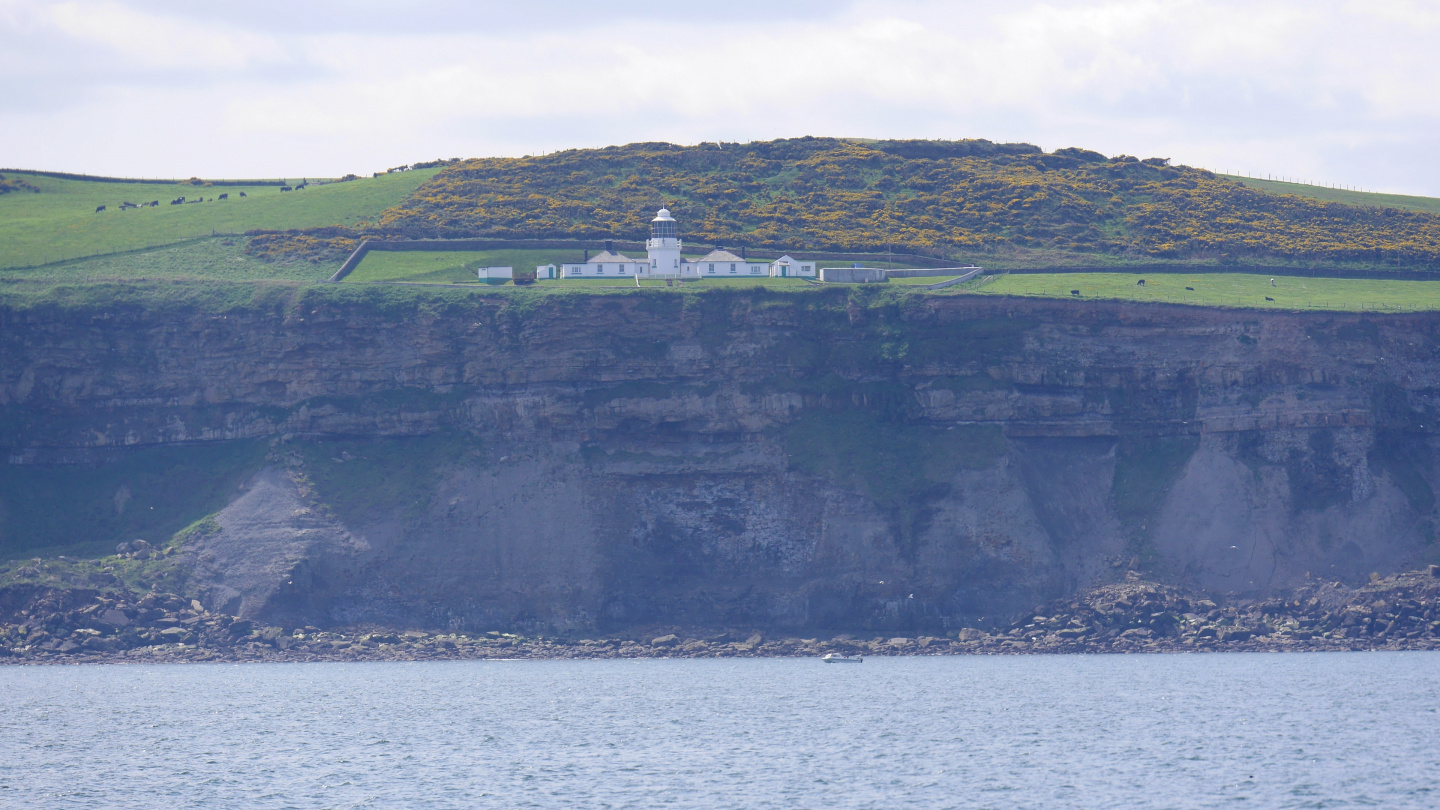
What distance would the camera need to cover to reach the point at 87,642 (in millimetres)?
81438

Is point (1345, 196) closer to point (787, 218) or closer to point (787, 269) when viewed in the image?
point (787, 218)

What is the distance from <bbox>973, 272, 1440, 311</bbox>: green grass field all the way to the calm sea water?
3018cm

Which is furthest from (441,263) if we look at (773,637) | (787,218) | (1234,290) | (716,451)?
(1234,290)

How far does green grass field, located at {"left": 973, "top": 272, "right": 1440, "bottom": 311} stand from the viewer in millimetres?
100188

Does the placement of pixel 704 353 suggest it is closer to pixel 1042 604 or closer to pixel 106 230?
pixel 1042 604

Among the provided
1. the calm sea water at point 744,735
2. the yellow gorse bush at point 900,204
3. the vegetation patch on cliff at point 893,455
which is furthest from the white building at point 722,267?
the calm sea water at point 744,735

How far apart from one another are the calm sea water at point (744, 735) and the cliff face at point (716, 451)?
943cm

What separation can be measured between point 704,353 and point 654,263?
1385 cm

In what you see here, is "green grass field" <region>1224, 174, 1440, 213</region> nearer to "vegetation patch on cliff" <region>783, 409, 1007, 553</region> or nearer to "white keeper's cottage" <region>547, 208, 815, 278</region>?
A: "white keeper's cottage" <region>547, 208, 815, 278</region>

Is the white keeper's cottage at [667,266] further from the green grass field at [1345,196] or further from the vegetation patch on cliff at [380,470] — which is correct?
the green grass field at [1345,196]

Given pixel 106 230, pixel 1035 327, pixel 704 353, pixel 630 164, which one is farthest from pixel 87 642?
pixel 630 164

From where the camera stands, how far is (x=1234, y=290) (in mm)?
106625

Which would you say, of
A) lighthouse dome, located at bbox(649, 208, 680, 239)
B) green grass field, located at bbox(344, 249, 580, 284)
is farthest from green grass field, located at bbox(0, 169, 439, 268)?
lighthouse dome, located at bbox(649, 208, 680, 239)

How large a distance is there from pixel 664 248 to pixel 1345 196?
73.0 metres
